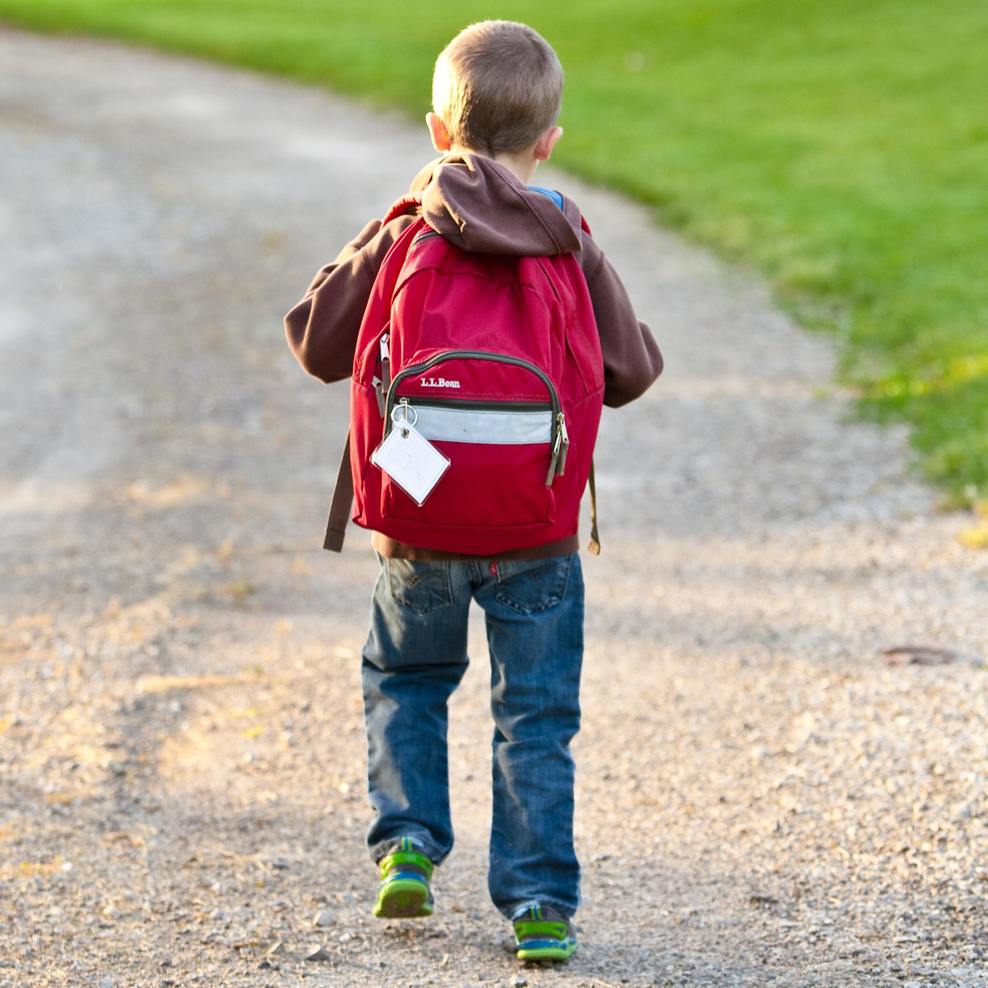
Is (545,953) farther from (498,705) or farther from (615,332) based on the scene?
(615,332)

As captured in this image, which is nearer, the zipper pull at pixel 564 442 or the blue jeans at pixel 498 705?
the zipper pull at pixel 564 442

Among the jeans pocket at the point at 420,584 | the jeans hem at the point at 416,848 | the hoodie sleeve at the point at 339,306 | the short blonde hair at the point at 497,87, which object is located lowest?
the jeans hem at the point at 416,848

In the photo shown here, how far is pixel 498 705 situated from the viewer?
2.97 m

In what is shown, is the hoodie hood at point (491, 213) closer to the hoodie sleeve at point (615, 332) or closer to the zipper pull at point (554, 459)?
the hoodie sleeve at point (615, 332)

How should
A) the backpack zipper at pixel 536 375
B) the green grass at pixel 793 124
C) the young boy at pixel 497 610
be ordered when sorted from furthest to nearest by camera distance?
the green grass at pixel 793 124
the young boy at pixel 497 610
the backpack zipper at pixel 536 375

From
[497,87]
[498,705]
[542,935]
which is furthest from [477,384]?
[542,935]

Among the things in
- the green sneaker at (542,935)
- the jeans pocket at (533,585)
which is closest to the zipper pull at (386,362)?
the jeans pocket at (533,585)

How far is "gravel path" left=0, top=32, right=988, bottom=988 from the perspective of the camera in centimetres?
312

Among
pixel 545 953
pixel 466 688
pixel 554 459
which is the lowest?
pixel 466 688

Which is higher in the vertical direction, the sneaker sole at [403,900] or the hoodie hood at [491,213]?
the hoodie hood at [491,213]

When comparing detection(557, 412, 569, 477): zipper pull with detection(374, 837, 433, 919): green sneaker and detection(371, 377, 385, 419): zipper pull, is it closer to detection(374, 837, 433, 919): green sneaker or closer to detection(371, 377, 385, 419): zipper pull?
detection(371, 377, 385, 419): zipper pull

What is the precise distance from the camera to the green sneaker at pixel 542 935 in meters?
2.93

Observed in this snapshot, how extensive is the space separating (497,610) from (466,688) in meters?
1.68

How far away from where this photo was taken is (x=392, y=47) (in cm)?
1823
